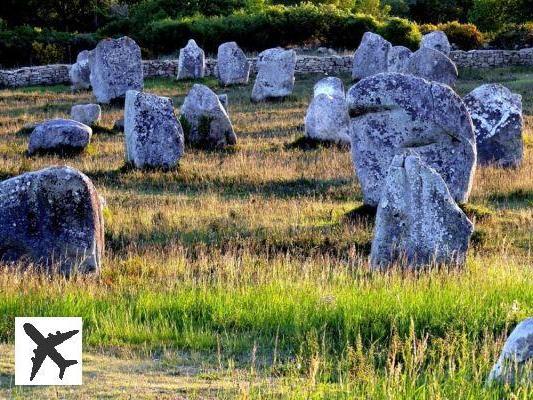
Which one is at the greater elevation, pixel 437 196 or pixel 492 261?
pixel 437 196

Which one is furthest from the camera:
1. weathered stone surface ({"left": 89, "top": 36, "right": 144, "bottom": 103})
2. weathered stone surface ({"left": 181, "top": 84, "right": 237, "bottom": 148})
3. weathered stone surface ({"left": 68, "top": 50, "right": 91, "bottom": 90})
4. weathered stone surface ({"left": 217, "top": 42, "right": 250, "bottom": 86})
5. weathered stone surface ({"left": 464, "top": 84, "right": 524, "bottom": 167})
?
weathered stone surface ({"left": 217, "top": 42, "right": 250, "bottom": 86})

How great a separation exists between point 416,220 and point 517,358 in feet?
20.1

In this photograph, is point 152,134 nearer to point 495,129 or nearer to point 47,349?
point 495,129

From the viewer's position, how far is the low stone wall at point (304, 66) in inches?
1679

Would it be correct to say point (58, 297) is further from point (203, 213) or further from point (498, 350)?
point (203, 213)

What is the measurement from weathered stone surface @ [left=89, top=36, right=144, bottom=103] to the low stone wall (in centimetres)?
742

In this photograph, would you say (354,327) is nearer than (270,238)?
Yes

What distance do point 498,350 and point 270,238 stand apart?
7060mm

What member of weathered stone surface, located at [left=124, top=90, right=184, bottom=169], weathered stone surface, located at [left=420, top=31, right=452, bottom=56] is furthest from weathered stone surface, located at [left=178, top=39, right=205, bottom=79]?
weathered stone surface, located at [left=124, top=90, right=184, bottom=169]

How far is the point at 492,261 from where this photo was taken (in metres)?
13.2

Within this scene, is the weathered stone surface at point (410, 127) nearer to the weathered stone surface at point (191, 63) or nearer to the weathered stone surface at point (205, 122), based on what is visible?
the weathered stone surface at point (205, 122)

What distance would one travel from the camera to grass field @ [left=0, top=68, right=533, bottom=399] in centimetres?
725

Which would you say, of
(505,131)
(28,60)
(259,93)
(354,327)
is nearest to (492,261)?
(354,327)

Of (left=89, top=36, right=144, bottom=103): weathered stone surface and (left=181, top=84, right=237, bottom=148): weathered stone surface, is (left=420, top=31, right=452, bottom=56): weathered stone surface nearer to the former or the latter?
(left=89, top=36, right=144, bottom=103): weathered stone surface
